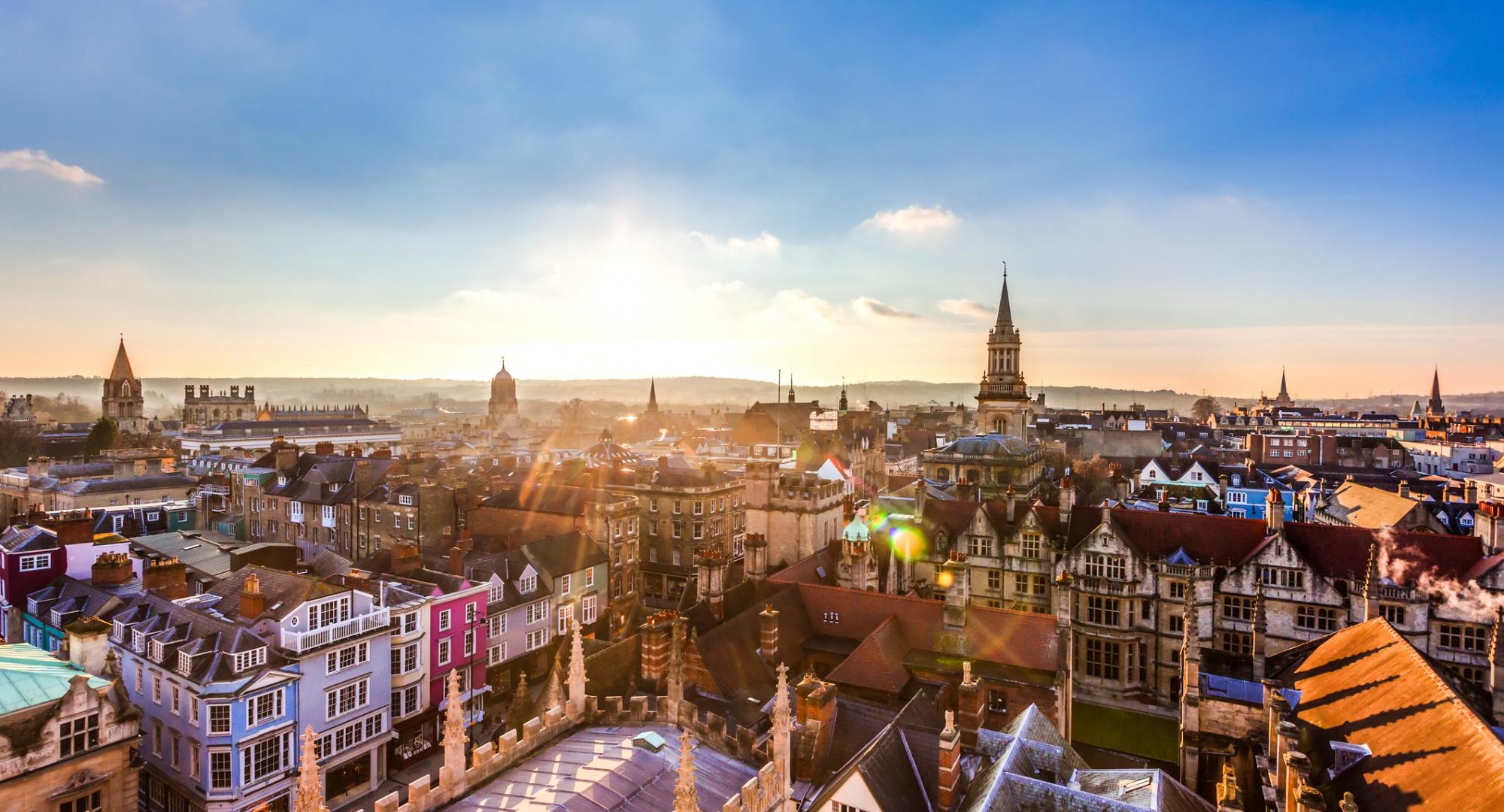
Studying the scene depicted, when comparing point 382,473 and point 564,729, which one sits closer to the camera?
point 564,729

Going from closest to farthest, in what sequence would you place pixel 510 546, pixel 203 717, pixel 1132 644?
pixel 203 717
pixel 1132 644
pixel 510 546

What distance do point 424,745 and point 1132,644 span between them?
115ft

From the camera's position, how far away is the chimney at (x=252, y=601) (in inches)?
1225

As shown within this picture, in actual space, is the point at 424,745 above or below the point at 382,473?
below

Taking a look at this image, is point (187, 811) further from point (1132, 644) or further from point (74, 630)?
point (1132, 644)

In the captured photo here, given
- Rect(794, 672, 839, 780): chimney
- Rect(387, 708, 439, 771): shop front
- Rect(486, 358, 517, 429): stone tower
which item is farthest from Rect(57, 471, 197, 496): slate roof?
Rect(486, 358, 517, 429): stone tower

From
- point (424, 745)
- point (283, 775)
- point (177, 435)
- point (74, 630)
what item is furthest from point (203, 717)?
point (177, 435)

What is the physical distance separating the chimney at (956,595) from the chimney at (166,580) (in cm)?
3402

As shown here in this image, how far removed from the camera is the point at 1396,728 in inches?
819

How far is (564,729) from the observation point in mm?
21141

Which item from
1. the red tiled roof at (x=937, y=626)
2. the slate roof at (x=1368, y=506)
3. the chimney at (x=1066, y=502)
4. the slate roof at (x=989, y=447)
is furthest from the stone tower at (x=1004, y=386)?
the red tiled roof at (x=937, y=626)

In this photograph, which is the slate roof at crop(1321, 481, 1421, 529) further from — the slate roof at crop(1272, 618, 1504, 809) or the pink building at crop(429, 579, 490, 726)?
the pink building at crop(429, 579, 490, 726)

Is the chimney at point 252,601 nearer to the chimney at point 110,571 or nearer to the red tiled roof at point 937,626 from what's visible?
the chimney at point 110,571

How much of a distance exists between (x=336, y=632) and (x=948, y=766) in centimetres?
2495
